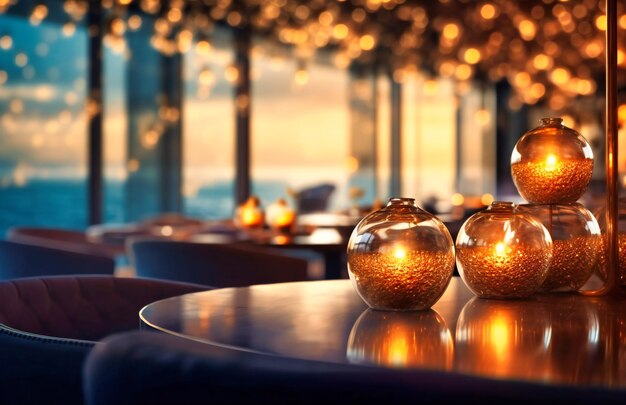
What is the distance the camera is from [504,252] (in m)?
1.58

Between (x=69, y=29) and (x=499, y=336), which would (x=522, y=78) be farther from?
(x=499, y=336)

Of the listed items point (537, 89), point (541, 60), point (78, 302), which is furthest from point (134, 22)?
point (537, 89)

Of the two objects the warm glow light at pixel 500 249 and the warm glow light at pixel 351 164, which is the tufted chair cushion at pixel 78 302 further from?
the warm glow light at pixel 351 164

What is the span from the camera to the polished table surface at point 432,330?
40.4 inches

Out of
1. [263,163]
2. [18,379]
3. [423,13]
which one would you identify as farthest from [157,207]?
[18,379]

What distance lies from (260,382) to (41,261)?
323cm

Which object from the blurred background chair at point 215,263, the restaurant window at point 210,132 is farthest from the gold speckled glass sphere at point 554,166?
the restaurant window at point 210,132

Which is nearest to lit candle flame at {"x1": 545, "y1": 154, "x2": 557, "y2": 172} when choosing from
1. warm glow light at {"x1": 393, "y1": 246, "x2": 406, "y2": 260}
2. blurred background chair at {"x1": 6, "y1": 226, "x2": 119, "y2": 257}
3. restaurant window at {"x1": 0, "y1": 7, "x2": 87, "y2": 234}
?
warm glow light at {"x1": 393, "y1": 246, "x2": 406, "y2": 260}

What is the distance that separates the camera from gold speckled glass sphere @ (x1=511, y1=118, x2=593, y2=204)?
5.56 feet

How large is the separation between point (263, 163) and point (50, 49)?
10.5 ft

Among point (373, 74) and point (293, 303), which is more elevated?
point (373, 74)

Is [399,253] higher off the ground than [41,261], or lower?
higher

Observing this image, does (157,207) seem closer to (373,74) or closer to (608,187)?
(373,74)

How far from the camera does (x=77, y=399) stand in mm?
1467
